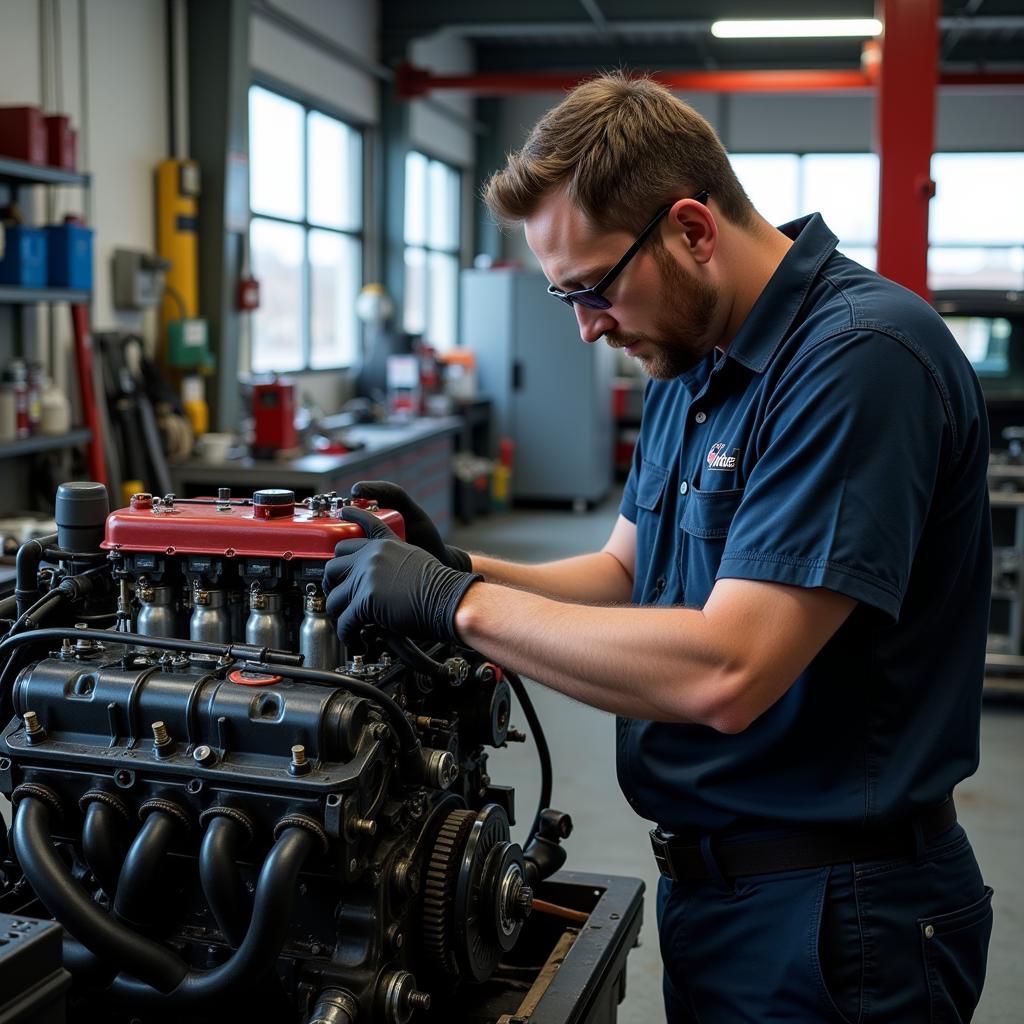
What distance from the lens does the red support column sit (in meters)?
3.59

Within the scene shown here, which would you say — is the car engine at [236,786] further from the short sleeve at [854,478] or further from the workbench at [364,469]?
the workbench at [364,469]

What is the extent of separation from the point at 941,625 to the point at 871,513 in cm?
19

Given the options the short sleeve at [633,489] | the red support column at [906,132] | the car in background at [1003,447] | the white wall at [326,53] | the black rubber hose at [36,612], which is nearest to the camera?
the black rubber hose at [36,612]

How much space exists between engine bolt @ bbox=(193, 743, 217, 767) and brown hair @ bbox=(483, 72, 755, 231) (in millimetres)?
615

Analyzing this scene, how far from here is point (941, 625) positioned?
1144 mm

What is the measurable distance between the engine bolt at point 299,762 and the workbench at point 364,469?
2.07 m

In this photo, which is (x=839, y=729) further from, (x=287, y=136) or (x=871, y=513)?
(x=287, y=136)

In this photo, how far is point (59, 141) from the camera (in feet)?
12.0

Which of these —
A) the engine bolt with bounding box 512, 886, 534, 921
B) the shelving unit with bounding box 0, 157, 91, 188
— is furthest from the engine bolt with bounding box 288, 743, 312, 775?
the shelving unit with bounding box 0, 157, 91, 188

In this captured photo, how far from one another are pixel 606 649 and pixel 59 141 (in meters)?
3.22

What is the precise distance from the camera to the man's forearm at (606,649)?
41.3 inches

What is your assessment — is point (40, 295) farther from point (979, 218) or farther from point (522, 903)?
point (979, 218)

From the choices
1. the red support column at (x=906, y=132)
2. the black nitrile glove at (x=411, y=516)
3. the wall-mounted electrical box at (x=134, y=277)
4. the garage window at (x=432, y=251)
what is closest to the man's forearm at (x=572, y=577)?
the black nitrile glove at (x=411, y=516)

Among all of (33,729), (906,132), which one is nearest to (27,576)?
(33,729)
